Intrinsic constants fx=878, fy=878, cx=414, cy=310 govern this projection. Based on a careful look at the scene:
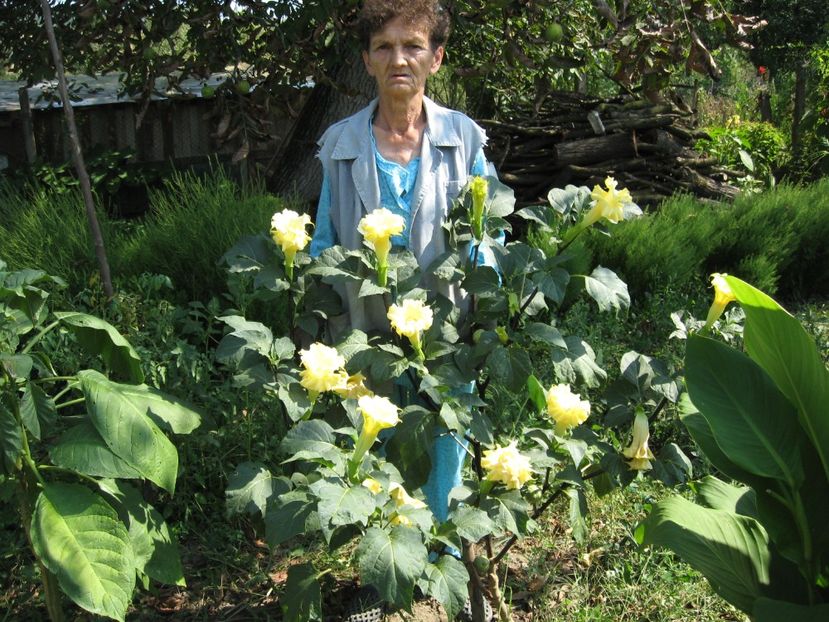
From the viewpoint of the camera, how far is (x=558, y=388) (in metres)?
2.24

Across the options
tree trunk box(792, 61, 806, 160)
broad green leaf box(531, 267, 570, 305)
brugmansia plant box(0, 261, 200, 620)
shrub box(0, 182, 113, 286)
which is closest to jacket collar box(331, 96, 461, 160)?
broad green leaf box(531, 267, 570, 305)

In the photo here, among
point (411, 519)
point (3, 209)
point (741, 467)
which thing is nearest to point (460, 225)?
point (411, 519)

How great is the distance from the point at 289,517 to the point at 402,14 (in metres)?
1.45

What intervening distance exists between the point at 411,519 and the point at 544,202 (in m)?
4.92

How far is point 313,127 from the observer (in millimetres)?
5742

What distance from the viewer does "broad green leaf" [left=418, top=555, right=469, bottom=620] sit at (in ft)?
6.70

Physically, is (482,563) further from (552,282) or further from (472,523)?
(552,282)

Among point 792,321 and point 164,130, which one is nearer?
point 792,321

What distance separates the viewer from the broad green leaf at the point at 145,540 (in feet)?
7.82

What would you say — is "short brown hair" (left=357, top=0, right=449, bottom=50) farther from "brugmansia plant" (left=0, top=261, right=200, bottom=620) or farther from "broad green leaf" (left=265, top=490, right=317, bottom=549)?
"broad green leaf" (left=265, top=490, right=317, bottom=549)

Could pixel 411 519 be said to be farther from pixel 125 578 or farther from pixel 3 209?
pixel 3 209

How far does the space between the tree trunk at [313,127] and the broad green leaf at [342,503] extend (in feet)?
12.4

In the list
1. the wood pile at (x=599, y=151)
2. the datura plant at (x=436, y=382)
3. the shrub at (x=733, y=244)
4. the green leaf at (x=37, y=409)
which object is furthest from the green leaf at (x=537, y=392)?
the wood pile at (x=599, y=151)

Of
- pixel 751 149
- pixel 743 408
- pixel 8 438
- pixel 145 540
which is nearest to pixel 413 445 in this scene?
pixel 145 540
